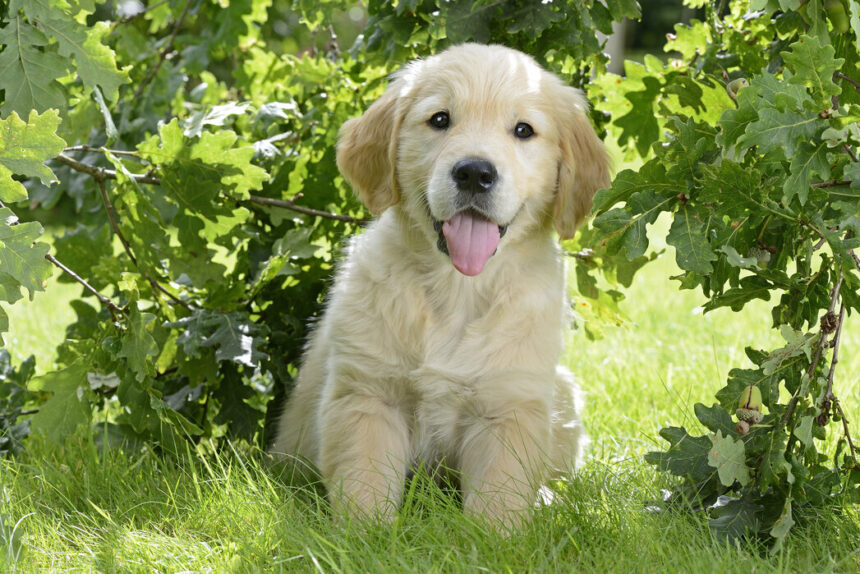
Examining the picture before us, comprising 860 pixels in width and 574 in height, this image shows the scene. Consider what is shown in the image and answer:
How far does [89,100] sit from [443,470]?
186 centimetres

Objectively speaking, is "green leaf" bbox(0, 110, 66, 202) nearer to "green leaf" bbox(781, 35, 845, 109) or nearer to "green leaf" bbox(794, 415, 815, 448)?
"green leaf" bbox(781, 35, 845, 109)

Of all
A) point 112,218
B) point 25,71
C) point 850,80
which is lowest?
point 112,218

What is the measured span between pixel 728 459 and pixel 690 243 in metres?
0.55

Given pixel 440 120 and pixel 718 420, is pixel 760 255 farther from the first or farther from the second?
pixel 440 120

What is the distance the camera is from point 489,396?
272 cm

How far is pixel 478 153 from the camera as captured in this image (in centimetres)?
257

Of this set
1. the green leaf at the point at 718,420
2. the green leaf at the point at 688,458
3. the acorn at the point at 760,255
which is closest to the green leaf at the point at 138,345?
the green leaf at the point at 688,458

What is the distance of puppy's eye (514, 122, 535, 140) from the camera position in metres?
2.74

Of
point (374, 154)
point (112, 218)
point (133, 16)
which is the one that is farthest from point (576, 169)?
point (133, 16)

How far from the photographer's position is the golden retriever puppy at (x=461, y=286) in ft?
8.70

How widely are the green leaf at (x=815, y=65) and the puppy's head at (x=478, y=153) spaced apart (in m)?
0.84

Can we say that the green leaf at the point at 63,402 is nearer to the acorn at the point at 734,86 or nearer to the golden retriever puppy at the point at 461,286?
the golden retriever puppy at the point at 461,286

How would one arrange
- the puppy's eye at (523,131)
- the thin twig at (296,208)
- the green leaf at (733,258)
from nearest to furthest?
the green leaf at (733,258) → the puppy's eye at (523,131) → the thin twig at (296,208)

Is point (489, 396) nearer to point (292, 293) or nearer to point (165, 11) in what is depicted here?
point (292, 293)
